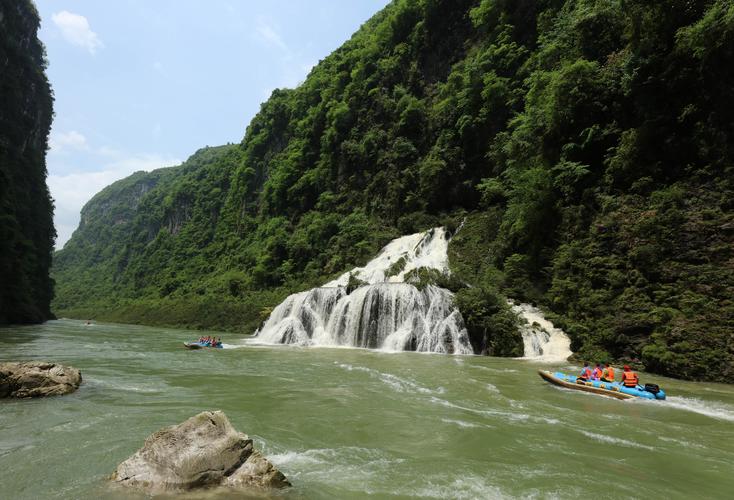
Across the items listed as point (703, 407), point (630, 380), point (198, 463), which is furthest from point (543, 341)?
point (198, 463)

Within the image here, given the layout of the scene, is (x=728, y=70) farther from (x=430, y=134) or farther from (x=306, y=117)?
(x=306, y=117)

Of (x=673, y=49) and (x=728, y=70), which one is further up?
(x=673, y=49)

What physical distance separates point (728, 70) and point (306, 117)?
46644 millimetres

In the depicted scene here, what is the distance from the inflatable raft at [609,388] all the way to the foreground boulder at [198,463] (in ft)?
30.1

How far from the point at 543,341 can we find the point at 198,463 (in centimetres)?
1677

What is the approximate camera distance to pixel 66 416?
7.43m

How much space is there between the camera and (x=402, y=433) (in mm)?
7078

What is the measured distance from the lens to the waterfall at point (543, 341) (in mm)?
17609

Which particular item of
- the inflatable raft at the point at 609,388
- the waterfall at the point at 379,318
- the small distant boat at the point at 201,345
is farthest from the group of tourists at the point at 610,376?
the small distant boat at the point at 201,345

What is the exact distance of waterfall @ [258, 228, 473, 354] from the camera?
798 inches

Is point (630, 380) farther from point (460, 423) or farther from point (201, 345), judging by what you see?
point (201, 345)

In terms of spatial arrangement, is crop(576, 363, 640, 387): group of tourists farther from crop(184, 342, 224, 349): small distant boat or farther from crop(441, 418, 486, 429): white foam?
crop(184, 342, 224, 349): small distant boat

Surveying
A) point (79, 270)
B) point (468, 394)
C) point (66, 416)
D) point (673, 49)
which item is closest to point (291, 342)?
point (468, 394)

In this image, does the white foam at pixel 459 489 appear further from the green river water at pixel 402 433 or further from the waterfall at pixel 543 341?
the waterfall at pixel 543 341
